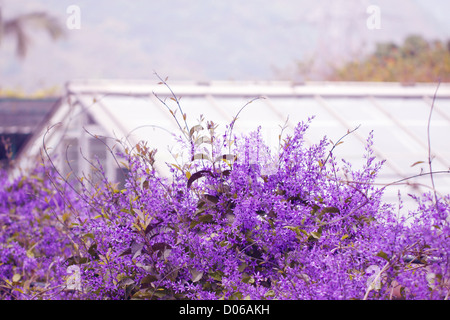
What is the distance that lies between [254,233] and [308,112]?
16.9ft

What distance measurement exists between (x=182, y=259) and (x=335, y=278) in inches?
17.5

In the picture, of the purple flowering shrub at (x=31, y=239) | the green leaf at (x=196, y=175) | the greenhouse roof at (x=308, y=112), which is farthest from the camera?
the greenhouse roof at (x=308, y=112)

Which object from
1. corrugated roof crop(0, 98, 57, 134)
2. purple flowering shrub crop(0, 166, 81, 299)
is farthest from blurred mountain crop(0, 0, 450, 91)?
purple flowering shrub crop(0, 166, 81, 299)

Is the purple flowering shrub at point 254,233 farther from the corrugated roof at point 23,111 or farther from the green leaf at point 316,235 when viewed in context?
the corrugated roof at point 23,111

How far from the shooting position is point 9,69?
10475 cm

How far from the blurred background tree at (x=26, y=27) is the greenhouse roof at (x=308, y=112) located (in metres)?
19.3

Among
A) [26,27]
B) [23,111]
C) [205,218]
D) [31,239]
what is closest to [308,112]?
[31,239]

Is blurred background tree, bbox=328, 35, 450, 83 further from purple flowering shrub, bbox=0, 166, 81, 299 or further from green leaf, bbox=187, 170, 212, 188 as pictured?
green leaf, bbox=187, 170, 212, 188

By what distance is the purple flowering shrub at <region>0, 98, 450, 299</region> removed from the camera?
140cm

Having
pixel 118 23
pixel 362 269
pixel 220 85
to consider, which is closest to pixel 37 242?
pixel 362 269

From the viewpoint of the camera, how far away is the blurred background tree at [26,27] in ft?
78.7

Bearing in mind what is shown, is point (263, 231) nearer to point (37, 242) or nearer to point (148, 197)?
point (148, 197)

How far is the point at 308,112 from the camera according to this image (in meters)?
6.54

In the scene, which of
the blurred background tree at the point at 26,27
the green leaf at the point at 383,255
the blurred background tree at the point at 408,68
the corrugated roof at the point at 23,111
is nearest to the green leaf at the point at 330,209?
the green leaf at the point at 383,255
